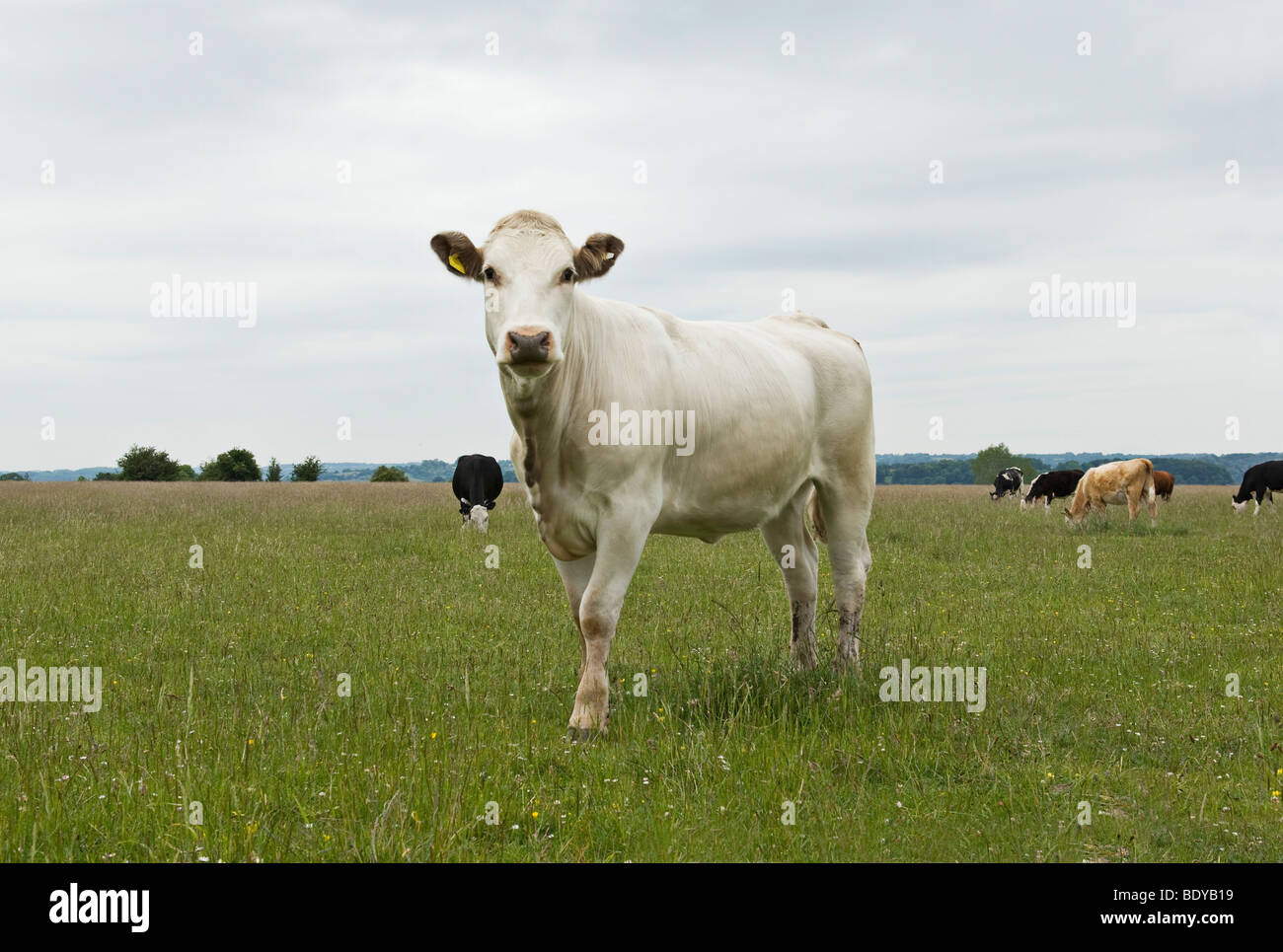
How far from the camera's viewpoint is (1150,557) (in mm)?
14227

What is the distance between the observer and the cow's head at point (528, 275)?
16.4 feet

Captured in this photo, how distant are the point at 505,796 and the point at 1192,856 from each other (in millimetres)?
3007

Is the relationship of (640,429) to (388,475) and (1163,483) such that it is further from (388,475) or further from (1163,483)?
(388,475)

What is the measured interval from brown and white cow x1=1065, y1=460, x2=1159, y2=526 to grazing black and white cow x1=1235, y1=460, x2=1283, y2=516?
671 centimetres

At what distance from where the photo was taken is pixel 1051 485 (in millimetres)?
29656

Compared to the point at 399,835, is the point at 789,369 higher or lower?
higher

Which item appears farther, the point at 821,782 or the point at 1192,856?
the point at 821,782

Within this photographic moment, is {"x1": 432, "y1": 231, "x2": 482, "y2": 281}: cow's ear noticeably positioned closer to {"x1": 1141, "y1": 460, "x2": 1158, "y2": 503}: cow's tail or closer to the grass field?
the grass field

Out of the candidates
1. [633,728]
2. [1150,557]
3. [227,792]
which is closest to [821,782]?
[633,728]

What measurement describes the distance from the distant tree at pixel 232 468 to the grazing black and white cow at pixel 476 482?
68.9m

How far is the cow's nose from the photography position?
4.93 metres

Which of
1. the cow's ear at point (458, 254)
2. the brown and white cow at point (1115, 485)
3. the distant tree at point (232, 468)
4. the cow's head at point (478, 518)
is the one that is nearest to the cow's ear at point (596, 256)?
the cow's ear at point (458, 254)

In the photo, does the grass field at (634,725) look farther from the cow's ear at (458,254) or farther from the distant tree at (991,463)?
the distant tree at (991,463)

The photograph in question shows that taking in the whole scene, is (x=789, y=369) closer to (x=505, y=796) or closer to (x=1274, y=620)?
(x=505, y=796)
